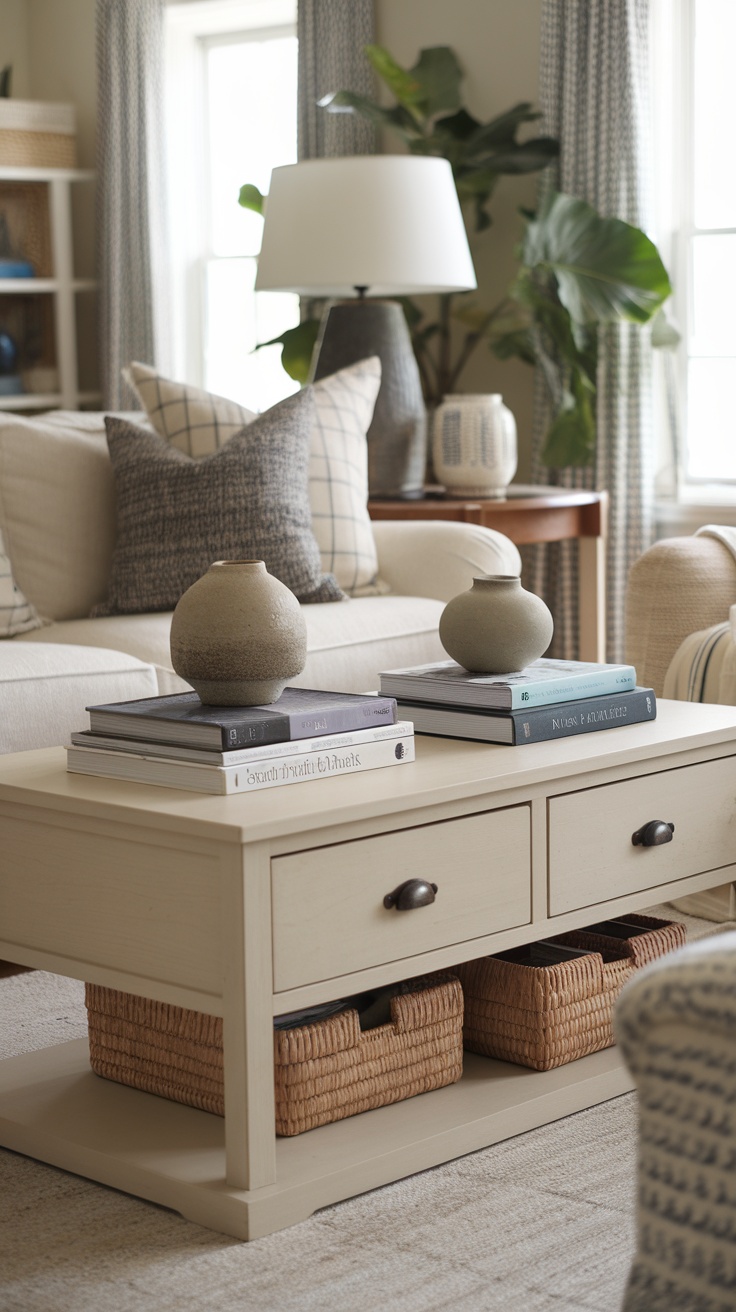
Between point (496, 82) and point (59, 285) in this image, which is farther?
point (59, 285)

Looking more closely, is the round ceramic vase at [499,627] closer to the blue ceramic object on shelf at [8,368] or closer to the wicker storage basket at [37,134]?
the blue ceramic object on shelf at [8,368]

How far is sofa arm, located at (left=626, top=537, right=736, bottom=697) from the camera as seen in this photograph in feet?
9.14

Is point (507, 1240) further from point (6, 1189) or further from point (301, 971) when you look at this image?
point (6, 1189)

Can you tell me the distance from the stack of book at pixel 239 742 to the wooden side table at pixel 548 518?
167 centimetres

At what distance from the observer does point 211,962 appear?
1.54 meters

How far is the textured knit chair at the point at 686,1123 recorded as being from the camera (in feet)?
3.14

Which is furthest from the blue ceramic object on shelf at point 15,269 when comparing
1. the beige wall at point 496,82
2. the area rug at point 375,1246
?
the area rug at point 375,1246

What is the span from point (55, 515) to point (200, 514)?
296 millimetres

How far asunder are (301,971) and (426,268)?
2318 mm

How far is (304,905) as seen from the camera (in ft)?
5.11

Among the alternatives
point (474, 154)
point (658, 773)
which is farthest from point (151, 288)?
point (658, 773)

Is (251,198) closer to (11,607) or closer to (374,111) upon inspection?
(374,111)

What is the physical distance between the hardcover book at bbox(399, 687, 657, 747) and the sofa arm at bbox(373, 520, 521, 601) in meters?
1.13

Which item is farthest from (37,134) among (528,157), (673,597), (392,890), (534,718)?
(392,890)
